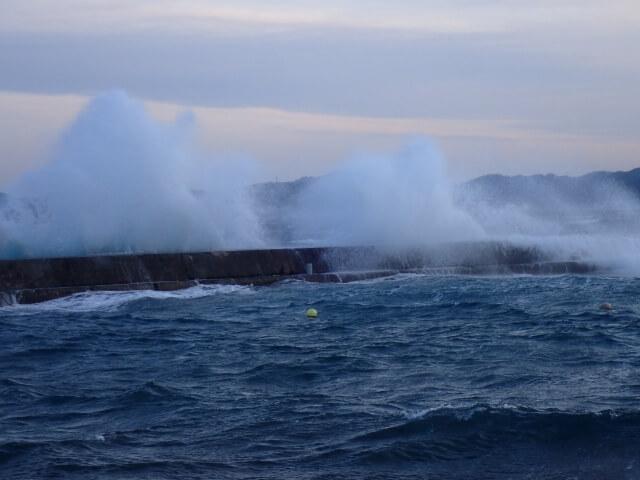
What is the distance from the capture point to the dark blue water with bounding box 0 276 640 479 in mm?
6664

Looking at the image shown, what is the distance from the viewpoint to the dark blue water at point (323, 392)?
6.66m

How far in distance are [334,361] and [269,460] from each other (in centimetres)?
360

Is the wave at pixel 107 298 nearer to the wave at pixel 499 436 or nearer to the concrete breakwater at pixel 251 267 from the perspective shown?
the concrete breakwater at pixel 251 267

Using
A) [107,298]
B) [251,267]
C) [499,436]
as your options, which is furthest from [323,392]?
[251,267]

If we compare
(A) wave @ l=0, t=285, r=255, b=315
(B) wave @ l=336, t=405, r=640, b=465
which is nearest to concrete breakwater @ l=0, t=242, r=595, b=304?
(A) wave @ l=0, t=285, r=255, b=315

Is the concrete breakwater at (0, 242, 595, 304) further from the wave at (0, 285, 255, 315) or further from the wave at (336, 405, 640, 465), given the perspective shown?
the wave at (336, 405, 640, 465)

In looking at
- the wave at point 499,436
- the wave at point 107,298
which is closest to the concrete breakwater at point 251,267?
the wave at point 107,298

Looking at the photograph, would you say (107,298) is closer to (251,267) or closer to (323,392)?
(251,267)

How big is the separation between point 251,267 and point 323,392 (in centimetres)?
1084

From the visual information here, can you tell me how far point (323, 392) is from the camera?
870cm

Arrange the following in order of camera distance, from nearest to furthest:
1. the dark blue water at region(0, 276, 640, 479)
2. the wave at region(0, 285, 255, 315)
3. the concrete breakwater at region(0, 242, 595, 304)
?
the dark blue water at region(0, 276, 640, 479) → the wave at region(0, 285, 255, 315) → the concrete breakwater at region(0, 242, 595, 304)

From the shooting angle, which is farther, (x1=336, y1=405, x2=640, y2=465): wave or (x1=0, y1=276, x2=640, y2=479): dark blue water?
(x1=336, y1=405, x2=640, y2=465): wave

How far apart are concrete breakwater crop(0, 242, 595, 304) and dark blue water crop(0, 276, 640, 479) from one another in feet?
4.90

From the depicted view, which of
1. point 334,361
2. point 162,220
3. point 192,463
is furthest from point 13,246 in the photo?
point 192,463
